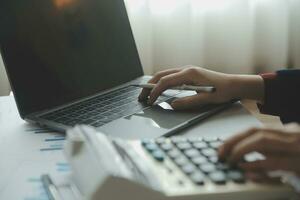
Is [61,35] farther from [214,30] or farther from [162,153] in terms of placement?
[214,30]

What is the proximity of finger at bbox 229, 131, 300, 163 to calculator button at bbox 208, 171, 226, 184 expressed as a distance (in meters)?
0.03

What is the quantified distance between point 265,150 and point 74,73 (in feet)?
1.39

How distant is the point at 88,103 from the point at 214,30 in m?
0.80

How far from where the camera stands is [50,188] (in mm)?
437

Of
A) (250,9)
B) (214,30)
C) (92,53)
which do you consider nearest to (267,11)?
(250,9)

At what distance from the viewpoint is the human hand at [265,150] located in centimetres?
42

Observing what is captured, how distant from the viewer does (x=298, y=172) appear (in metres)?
0.42

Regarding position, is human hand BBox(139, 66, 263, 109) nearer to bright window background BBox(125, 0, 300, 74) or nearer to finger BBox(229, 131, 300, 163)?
finger BBox(229, 131, 300, 163)

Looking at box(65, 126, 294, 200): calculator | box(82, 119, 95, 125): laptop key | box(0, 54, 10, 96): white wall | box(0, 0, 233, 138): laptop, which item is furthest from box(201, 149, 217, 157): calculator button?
box(0, 54, 10, 96): white wall

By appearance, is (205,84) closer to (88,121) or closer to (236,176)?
(88,121)

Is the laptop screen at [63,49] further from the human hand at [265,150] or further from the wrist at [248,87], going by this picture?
the human hand at [265,150]

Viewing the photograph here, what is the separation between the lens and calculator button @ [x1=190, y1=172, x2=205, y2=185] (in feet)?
1.28

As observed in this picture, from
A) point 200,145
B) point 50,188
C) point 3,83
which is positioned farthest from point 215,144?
point 3,83

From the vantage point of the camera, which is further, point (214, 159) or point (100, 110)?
point (100, 110)
